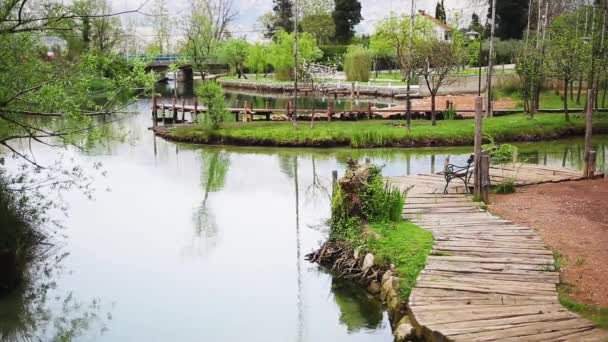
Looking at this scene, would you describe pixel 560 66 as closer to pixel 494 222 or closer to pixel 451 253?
pixel 494 222

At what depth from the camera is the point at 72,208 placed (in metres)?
15.8

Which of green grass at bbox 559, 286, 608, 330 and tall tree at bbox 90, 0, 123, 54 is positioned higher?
tall tree at bbox 90, 0, 123, 54

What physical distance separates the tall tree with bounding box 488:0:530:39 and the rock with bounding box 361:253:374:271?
148 feet

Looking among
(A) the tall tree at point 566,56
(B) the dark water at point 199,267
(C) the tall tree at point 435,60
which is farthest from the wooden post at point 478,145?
(A) the tall tree at point 566,56

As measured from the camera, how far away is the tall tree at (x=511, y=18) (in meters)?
52.5

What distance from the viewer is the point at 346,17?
224 ft

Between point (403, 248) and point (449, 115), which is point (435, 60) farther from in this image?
point (403, 248)

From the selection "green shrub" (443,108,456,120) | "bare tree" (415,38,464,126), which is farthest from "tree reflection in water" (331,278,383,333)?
"green shrub" (443,108,456,120)

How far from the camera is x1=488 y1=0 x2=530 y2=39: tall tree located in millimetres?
52500

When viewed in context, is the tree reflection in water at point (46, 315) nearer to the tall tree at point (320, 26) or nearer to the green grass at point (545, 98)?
the green grass at point (545, 98)

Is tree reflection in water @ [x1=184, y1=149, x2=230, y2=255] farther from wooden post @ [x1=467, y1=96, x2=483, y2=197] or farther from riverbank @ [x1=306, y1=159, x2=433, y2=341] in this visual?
wooden post @ [x1=467, y1=96, x2=483, y2=197]

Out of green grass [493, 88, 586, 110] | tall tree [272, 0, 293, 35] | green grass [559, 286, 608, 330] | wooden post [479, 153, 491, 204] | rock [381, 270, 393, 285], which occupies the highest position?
tall tree [272, 0, 293, 35]

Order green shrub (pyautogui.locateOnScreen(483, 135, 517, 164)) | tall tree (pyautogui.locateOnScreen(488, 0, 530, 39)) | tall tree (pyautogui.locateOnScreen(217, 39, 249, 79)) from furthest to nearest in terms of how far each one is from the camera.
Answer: tall tree (pyautogui.locateOnScreen(217, 39, 249, 79))
tall tree (pyautogui.locateOnScreen(488, 0, 530, 39))
green shrub (pyautogui.locateOnScreen(483, 135, 517, 164))

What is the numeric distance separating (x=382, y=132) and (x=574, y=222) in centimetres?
1344
